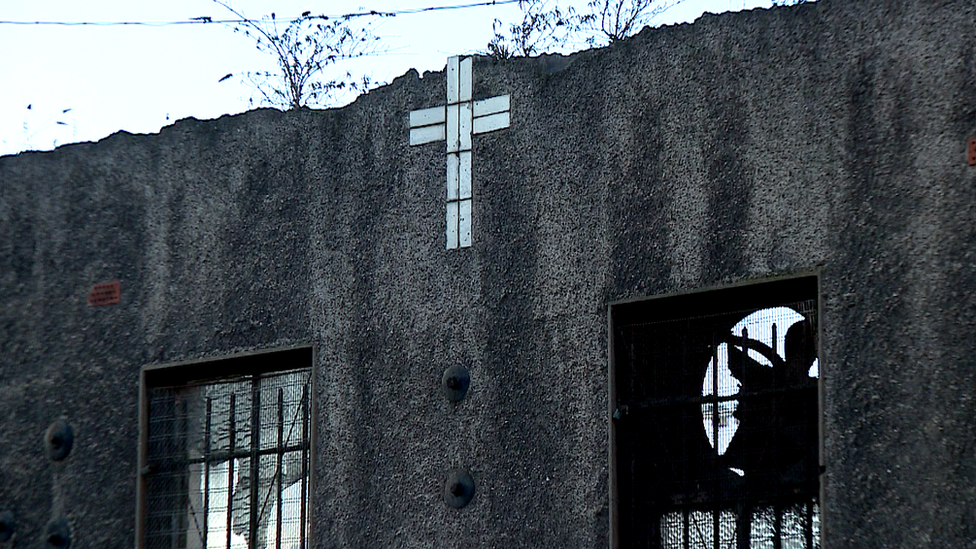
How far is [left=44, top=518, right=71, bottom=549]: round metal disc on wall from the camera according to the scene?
32.2ft

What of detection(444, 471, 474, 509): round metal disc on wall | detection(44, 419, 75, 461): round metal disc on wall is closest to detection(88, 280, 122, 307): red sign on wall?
detection(44, 419, 75, 461): round metal disc on wall

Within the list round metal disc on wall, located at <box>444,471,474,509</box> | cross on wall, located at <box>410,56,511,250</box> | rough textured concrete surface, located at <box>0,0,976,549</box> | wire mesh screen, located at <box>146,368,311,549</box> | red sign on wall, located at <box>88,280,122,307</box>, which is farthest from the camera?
red sign on wall, located at <box>88,280,122,307</box>

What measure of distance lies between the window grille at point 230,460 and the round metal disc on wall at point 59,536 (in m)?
0.46

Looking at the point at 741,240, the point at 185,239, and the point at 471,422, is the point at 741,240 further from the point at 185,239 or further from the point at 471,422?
the point at 185,239

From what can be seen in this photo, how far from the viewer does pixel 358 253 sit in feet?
30.7

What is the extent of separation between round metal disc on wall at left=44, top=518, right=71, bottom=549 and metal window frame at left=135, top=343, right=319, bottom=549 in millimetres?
432

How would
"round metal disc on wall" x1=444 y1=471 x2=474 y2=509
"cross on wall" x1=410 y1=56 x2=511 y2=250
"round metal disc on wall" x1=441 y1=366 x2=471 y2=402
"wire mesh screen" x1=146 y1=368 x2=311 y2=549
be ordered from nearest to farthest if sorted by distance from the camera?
"round metal disc on wall" x1=444 y1=471 x2=474 y2=509
"round metal disc on wall" x1=441 y1=366 x2=471 y2=402
"cross on wall" x1=410 y1=56 x2=511 y2=250
"wire mesh screen" x1=146 y1=368 x2=311 y2=549

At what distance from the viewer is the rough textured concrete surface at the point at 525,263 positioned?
7.71 metres

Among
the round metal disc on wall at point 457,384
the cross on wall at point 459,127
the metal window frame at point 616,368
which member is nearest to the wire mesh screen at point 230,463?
the round metal disc on wall at point 457,384

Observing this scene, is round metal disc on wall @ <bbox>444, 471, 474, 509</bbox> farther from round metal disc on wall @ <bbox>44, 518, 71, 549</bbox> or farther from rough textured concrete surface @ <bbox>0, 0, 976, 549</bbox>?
round metal disc on wall @ <bbox>44, 518, 71, 549</bbox>

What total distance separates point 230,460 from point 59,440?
1024 mm

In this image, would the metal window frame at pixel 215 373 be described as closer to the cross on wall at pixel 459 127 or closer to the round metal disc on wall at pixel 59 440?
the round metal disc on wall at pixel 59 440

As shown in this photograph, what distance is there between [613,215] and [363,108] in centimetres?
168

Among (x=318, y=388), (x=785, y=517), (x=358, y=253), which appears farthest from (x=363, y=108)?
(x=785, y=517)
